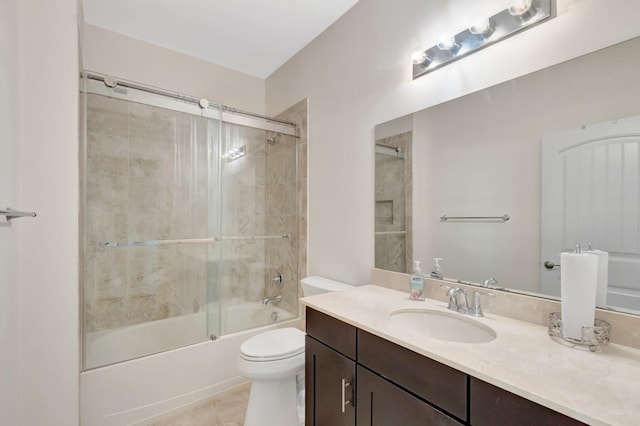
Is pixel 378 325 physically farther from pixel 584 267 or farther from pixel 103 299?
pixel 103 299

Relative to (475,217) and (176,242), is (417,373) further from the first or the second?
(176,242)

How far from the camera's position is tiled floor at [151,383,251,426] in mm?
1748

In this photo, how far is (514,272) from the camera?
115cm

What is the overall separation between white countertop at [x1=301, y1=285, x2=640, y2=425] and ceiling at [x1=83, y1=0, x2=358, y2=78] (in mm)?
2093

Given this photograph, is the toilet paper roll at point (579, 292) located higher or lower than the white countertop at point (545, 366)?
higher

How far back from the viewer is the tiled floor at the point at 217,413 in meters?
1.75

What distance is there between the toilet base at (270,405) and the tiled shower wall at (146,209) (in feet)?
3.09

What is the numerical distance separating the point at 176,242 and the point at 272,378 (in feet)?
4.41

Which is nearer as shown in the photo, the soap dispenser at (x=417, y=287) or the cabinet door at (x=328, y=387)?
the cabinet door at (x=328, y=387)

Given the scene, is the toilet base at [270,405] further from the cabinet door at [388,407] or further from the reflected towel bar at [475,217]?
the reflected towel bar at [475,217]

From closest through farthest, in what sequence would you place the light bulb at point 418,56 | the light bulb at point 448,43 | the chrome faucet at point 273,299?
1. the light bulb at point 448,43
2. the light bulb at point 418,56
3. the chrome faucet at point 273,299

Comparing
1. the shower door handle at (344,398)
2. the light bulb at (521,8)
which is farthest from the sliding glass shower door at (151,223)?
the light bulb at (521,8)

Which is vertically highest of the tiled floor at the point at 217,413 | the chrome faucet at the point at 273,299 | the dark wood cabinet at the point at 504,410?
the dark wood cabinet at the point at 504,410

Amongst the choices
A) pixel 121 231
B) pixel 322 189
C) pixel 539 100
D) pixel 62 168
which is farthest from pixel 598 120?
pixel 121 231
